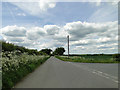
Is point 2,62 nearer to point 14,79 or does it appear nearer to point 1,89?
point 14,79

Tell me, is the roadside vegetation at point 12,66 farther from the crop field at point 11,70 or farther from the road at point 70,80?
the road at point 70,80

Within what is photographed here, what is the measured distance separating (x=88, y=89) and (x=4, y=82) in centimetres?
377

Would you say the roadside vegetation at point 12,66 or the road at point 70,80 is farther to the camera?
the road at point 70,80

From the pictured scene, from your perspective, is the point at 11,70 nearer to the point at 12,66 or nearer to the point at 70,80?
the point at 12,66

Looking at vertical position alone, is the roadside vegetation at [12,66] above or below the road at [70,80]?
above

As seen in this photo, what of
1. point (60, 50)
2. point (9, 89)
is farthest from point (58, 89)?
point (60, 50)

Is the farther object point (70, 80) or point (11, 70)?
point (70, 80)

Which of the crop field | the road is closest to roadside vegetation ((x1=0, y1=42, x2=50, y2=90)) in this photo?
the crop field

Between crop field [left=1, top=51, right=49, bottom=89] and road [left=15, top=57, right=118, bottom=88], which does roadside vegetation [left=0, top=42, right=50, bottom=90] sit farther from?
road [left=15, top=57, right=118, bottom=88]

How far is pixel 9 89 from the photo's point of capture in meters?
5.11

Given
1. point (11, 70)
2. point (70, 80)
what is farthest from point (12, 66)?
point (70, 80)

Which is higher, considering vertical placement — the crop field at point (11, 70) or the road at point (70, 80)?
the crop field at point (11, 70)

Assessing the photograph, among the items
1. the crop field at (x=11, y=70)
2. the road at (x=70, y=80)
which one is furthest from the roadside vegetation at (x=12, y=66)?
the road at (x=70, y=80)

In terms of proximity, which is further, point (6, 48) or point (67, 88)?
point (6, 48)
